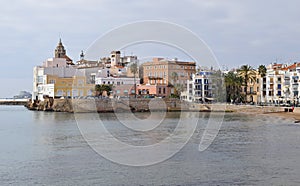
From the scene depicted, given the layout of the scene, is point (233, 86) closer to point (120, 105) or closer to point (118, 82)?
point (120, 105)

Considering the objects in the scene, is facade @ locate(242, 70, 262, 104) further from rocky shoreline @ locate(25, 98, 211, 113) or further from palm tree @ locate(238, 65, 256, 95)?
rocky shoreline @ locate(25, 98, 211, 113)

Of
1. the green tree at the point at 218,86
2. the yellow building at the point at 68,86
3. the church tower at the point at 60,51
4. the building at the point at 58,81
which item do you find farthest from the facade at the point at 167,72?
A: the church tower at the point at 60,51

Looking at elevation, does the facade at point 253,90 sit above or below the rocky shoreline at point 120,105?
above

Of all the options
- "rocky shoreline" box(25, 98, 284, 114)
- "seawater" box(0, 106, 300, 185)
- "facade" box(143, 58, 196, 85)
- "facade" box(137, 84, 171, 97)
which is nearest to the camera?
"seawater" box(0, 106, 300, 185)

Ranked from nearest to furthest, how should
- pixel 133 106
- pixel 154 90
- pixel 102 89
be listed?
1. pixel 133 106
2. pixel 102 89
3. pixel 154 90

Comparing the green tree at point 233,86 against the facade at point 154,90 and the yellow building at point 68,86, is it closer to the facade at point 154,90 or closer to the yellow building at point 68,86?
the facade at point 154,90

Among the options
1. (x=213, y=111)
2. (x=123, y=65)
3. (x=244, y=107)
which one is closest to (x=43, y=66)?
(x=123, y=65)

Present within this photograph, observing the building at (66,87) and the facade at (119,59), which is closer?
the building at (66,87)

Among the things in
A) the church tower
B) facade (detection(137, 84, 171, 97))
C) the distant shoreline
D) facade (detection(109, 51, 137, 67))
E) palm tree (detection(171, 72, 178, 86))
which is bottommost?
the distant shoreline

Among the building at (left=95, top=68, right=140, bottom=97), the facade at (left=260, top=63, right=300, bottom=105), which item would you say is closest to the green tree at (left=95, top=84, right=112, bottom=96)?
the building at (left=95, top=68, right=140, bottom=97)

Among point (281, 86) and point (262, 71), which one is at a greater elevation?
point (262, 71)

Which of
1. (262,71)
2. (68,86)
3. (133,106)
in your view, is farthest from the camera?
(68,86)

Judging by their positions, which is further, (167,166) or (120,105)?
(120,105)

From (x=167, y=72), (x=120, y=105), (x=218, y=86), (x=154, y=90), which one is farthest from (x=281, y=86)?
(x=120, y=105)
